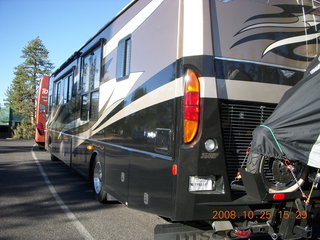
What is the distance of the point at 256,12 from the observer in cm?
389

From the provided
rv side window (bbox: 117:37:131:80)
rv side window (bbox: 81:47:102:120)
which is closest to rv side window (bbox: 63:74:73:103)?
rv side window (bbox: 81:47:102:120)

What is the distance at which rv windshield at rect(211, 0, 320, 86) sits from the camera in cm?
365

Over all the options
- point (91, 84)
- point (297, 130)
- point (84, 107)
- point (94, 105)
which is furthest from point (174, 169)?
point (84, 107)

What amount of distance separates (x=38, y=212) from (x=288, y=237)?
4.31 metres

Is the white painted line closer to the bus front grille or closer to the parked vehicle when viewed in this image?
the parked vehicle

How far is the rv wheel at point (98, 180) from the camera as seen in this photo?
6035 millimetres

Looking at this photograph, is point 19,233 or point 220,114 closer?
point 220,114

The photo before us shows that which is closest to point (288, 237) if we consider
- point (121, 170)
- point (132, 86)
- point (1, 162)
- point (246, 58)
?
point (246, 58)

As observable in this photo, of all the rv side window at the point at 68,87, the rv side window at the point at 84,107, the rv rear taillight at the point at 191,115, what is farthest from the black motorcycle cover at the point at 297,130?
the rv side window at the point at 68,87

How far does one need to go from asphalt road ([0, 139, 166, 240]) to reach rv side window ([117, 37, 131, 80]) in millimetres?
2364

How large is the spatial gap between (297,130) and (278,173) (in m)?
0.71

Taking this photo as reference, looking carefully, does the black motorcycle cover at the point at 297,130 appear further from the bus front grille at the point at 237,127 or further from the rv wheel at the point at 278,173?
the bus front grille at the point at 237,127

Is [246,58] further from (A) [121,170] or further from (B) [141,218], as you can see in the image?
(B) [141,218]

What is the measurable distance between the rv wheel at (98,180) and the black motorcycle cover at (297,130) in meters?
3.44
